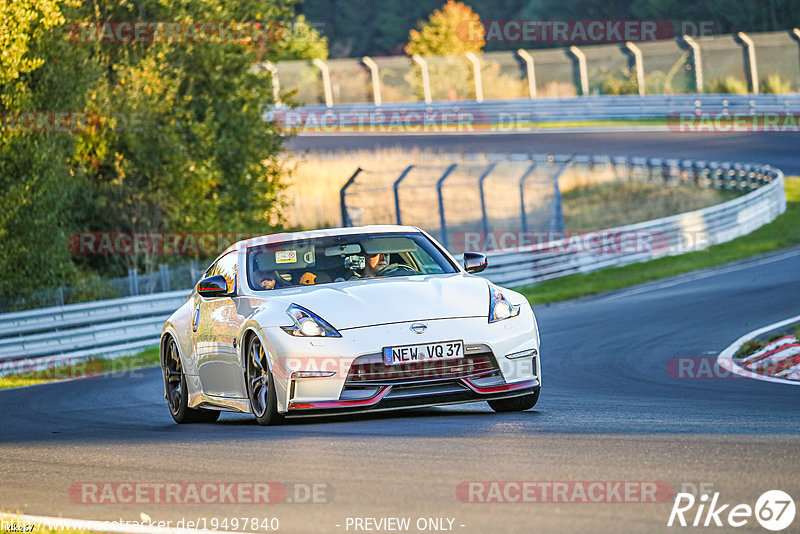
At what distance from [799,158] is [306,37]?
31186 millimetres

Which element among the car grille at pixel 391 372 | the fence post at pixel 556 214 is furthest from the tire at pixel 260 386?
the fence post at pixel 556 214

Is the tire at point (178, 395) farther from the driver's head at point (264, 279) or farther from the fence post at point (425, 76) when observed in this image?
the fence post at point (425, 76)

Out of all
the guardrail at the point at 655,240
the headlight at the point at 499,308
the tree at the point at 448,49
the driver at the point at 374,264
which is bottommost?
the guardrail at the point at 655,240

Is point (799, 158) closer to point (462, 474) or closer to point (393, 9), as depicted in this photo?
point (462, 474)

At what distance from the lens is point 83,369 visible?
18844 mm

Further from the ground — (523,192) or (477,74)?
(477,74)

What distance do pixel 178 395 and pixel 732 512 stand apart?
612 centimetres

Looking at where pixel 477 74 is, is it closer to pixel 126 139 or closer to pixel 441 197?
pixel 441 197

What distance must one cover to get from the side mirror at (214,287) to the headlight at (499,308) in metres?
1.99

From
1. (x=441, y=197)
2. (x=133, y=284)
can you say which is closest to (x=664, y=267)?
(x=441, y=197)

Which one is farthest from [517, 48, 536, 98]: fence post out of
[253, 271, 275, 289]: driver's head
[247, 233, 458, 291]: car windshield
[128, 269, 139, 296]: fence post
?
[253, 271, 275, 289]: driver's head

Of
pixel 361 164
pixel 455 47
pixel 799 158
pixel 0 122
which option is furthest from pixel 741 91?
pixel 0 122

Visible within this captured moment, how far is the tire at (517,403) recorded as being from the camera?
920 cm

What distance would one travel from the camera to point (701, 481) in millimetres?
5902
